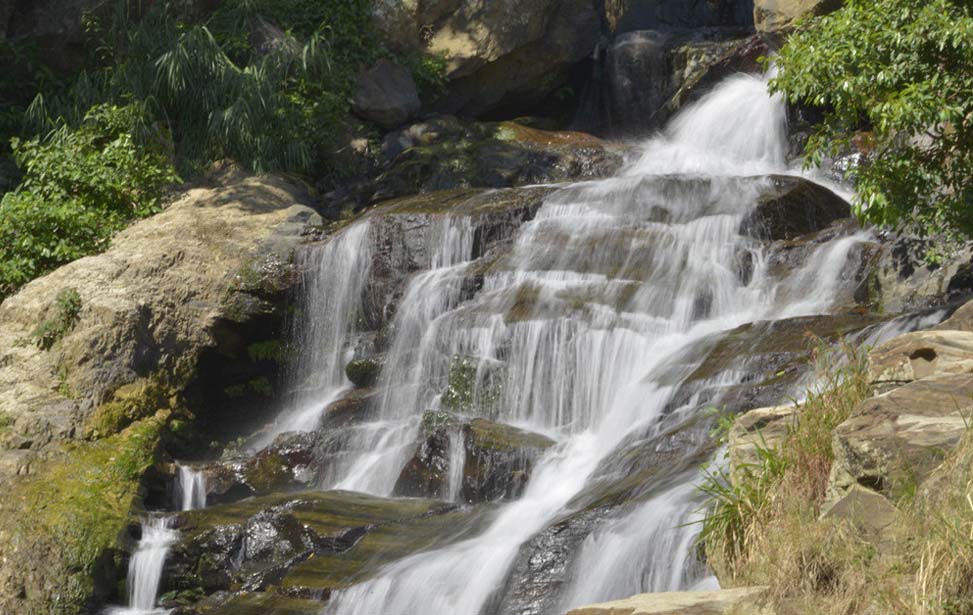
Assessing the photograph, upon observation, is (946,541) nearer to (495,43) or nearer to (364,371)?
(364,371)

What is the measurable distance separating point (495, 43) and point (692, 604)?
16998 mm

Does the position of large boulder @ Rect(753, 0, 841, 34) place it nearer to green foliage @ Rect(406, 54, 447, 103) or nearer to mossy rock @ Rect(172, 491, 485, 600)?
green foliage @ Rect(406, 54, 447, 103)

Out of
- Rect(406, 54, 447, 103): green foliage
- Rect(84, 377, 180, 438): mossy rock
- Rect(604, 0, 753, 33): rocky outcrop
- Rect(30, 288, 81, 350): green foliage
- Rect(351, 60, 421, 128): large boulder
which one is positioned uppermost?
Rect(604, 0, 753, 33): rocky outcrop

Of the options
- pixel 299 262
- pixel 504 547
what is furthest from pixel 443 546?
pixel 299 262

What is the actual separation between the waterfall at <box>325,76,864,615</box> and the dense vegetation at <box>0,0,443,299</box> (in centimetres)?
407

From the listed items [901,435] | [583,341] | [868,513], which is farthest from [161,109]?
[868,513]

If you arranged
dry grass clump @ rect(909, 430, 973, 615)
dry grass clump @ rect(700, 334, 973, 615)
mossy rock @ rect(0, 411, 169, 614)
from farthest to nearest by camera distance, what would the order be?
mossy rock @ rect(0, 411, 169, 614), dry grass clump @ rect(700, 334, 973, 615), dry grass clump @ rect(909, 430, 973, 615)

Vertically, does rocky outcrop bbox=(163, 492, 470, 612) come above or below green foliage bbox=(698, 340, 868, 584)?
below

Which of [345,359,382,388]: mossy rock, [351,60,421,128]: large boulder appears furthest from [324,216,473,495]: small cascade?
[351,60,421,128]: large boulder

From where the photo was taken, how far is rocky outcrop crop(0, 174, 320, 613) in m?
10.4

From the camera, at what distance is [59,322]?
13117mm

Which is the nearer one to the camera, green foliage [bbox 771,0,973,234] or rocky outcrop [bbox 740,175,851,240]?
green foliage [bbox 771,0,973,234]

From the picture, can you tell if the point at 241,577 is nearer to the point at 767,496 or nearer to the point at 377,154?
the point at 767,496

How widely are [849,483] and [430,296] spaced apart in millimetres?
8376
